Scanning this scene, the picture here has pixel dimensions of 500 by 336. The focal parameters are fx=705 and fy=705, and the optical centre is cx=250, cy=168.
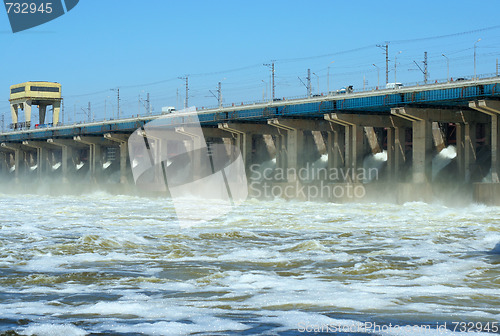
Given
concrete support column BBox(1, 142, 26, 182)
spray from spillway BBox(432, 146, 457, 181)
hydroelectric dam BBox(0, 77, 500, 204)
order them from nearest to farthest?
hydroelectric dam BBox(0, 77, 500, 204), spray from spillway BBox(432, 146, 457, 181), concrete support column BBox(1, 142, 26, 182)

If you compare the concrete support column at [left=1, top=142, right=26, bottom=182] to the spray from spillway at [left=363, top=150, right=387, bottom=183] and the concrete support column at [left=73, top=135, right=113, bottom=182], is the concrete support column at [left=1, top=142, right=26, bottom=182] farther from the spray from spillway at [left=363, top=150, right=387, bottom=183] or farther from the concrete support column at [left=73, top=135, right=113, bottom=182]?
the spray from spillway at [left=363, top=150, right=387, bottom=183]

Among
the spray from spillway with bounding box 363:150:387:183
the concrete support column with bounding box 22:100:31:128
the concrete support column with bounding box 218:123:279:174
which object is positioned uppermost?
the concrete support column with bounding box 22:100:31:128

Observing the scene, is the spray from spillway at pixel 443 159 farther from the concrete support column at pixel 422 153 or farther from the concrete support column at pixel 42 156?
the concrete support column at pixel 42 156

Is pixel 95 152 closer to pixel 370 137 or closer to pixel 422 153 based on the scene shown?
pixel 370 137

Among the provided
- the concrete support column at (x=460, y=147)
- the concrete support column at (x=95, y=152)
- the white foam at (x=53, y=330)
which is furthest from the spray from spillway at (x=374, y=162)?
the white foam at (x=53, y=330)

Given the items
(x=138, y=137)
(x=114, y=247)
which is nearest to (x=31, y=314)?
(x=114, y=247)

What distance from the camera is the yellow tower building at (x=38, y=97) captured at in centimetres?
12388

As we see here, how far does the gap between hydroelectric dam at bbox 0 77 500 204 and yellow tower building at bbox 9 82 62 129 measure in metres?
23.8

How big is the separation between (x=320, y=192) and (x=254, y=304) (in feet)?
168

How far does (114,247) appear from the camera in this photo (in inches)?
930

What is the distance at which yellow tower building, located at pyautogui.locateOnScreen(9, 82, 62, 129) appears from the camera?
406ft

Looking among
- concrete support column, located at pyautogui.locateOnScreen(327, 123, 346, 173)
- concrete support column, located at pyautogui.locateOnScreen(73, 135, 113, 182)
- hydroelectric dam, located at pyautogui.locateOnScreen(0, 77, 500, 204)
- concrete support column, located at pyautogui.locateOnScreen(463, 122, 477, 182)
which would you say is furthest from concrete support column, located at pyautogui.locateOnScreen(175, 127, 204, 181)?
concrete support column, located at pyautogui.locateOnScreen(463, 122, 477, 182)

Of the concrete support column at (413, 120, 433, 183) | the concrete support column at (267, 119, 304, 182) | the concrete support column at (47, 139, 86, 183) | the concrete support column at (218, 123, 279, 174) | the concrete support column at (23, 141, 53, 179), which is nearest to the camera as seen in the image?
the concrete support column at (413, 120, 433, 183)

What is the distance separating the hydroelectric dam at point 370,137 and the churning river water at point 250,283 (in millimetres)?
26023
